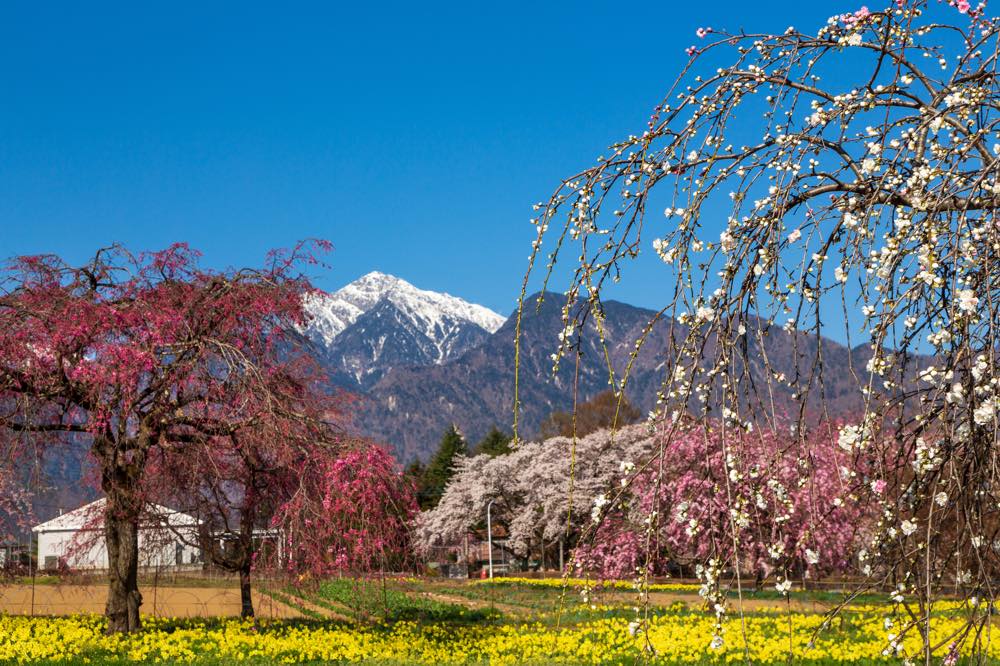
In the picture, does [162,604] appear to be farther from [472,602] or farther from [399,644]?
[399,644]

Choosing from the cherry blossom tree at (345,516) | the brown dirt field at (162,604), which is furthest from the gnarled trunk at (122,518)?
the brown dirt field at (162,604)

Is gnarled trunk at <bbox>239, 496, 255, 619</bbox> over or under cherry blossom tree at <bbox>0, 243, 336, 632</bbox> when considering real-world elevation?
under

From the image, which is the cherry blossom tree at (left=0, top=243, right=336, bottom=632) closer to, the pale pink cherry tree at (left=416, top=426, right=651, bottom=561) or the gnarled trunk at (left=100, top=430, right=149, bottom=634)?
the gnarled trunk at (left=100, top=430, right=149, bottom=634)

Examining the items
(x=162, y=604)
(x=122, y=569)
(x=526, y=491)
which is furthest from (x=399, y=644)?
(x=526, y=491)

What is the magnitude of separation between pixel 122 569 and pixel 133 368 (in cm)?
294

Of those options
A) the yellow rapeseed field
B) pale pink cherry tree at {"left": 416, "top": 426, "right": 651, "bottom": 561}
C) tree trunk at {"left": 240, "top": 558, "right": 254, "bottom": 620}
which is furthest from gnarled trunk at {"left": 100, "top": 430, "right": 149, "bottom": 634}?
pale pink cherry tree at {"left": 416, "top": 426, "right": 651, "bottom": 561}

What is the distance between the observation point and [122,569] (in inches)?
528

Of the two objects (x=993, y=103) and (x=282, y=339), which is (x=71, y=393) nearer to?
(x=282, y=339)

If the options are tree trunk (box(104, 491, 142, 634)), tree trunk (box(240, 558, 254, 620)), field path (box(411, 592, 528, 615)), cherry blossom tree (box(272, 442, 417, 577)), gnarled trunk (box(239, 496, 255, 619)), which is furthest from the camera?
field path (box(411, 592, 528, 615))

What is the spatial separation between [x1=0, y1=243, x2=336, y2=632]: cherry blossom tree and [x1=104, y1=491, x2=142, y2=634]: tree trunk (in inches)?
0.6

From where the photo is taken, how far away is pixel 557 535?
47.6 m

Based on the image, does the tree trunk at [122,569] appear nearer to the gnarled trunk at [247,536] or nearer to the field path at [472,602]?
the gnarled trunk at [247,536]

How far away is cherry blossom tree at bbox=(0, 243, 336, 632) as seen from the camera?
12789mm

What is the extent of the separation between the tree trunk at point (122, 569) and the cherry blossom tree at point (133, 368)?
1cm
